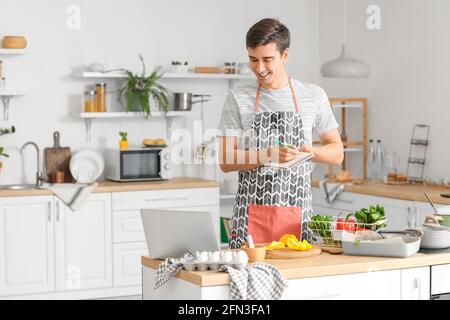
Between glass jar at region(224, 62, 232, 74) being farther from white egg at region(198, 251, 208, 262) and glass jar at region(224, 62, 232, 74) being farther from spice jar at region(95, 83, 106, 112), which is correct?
white egg at region(198, 251, 208, 262)

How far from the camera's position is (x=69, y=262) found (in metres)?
5.84

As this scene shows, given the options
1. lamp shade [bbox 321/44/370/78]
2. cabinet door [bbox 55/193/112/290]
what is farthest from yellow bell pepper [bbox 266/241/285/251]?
cabinet door [bbox 55/193/112/290]

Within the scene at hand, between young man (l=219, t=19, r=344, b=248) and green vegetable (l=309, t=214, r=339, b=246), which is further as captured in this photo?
young man (l=219, t=19, r=344, b=248)

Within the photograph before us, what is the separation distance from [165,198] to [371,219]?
9.99 feet

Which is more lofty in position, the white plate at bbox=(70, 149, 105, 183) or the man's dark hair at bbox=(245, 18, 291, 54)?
the man's dark hair at bbox=(245, 18, 291, 54)

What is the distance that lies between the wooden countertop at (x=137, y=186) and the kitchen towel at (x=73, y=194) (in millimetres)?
49

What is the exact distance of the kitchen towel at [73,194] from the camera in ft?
19.0

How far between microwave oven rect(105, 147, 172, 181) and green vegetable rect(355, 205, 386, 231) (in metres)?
3.18

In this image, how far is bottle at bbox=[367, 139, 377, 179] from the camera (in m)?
6.41

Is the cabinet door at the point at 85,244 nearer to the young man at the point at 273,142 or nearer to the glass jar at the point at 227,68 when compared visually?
the glass jar at the point at 227,68

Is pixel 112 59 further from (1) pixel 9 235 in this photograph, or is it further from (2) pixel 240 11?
(1) pixel 9 235

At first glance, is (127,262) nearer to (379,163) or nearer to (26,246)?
(26,246)

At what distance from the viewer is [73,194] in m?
5.82
